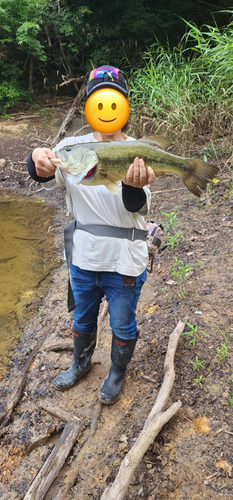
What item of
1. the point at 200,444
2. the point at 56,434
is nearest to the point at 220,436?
the point at 200,444

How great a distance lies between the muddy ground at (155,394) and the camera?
198cm

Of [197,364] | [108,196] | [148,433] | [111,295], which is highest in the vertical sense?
[108,196]

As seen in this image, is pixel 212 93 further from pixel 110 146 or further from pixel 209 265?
pixel 110 146

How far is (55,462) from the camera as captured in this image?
215 centimetres

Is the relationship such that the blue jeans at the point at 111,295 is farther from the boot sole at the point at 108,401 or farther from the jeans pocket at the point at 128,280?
the boot sole at the point at 108,401

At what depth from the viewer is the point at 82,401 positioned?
2627 millimetres

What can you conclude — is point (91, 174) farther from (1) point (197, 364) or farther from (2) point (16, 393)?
(2) point (16, 393)

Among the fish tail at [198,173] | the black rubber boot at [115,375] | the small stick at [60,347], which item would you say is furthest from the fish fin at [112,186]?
the small stick at [60,347]

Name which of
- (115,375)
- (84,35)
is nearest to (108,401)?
(115,375)

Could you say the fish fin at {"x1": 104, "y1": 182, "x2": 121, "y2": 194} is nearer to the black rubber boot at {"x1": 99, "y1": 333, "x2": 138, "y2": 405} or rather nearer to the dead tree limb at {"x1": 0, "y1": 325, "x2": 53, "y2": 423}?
Answer: the black rubber boot at {"x1": 99, "y1": 333, "x2": 138, "y2": 405}

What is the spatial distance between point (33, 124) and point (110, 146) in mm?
8390

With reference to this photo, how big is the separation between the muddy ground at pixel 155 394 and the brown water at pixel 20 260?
0.12m

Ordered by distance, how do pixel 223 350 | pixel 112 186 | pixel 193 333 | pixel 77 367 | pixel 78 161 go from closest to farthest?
pixel 78 161 < pixel 112 186 < pixel 223 350 < pixel 77 367 < pixel 193 333

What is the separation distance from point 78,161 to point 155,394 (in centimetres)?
165
